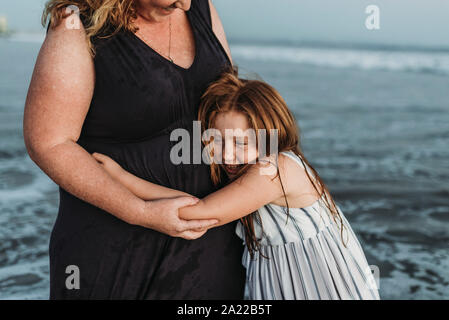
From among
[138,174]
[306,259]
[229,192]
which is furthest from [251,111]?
[306,259]

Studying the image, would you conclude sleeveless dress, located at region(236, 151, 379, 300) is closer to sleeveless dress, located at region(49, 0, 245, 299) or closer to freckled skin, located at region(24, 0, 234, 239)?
sleeveless dress, located at region(49, 0, 245, 299)

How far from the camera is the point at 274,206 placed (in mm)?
1958

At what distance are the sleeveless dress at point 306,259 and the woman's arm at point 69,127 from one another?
473 mm

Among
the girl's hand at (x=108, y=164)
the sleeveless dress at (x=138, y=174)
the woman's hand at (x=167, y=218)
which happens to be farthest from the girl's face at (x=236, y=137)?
the girl's hand at (x=108, y=164)

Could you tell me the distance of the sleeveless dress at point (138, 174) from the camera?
1644 mm

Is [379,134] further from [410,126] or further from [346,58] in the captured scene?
[346,58]

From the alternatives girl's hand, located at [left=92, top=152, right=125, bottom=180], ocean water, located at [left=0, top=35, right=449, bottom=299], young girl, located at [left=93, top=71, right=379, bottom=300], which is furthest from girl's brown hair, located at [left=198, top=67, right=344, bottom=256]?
girl's hand, located at [left=92, top=152, right=125, bottom=180]

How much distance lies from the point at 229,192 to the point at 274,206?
237mm

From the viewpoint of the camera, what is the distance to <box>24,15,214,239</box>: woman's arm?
5.00ft

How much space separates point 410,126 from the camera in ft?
26.6

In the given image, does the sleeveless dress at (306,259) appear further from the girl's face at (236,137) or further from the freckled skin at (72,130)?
the freckled skin at (72,130)

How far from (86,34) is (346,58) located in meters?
20.9

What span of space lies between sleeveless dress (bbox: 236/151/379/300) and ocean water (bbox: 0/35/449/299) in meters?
0.73
